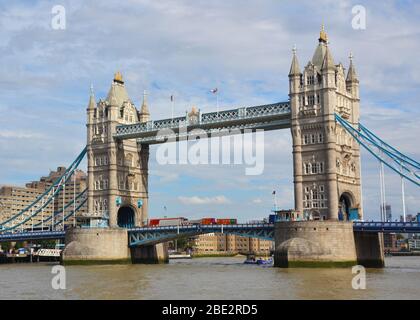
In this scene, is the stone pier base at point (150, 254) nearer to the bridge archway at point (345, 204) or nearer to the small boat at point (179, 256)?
the bridge archway at point (345, 204)

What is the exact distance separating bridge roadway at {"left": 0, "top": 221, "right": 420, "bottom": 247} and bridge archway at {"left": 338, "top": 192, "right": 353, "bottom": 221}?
→ 8.67m

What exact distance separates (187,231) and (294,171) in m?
17.2

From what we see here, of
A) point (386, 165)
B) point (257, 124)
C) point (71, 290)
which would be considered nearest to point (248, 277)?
point (71, 290)

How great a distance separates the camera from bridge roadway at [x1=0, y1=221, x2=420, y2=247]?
70.8 m

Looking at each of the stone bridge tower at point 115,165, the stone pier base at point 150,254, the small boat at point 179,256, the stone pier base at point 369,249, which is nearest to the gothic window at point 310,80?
the stone pier base at point 369,249

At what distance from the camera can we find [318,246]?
71.3 metres

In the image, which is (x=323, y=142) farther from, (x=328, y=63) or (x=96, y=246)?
(x=96, y=246)

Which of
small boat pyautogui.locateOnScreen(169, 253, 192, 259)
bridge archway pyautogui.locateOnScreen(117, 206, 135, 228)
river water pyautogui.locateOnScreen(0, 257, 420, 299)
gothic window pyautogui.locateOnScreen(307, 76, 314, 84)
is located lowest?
small boat pyautogui.locateOnScreen(169, 253, 192, 259)

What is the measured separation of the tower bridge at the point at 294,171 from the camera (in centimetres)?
7319

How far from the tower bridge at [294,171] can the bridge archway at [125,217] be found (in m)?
0.17

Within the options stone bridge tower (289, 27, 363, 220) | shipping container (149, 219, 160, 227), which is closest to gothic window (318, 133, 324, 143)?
stone bridge tower (289, 27, 363, 220)

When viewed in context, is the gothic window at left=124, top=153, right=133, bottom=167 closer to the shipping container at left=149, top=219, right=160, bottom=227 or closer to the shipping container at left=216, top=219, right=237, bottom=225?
the shipping container at left=149, top=219, right=160, bottom=227

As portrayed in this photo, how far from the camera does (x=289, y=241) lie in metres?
72.8
